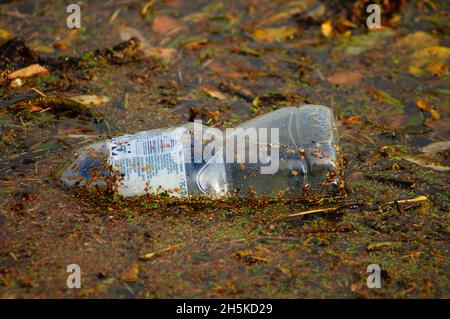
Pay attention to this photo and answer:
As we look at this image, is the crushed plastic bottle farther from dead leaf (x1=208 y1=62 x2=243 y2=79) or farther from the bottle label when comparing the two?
dead leaf (x1=208 y1=62 x2=243 y2=79)

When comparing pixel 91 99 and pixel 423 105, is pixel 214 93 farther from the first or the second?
pixel 423 105

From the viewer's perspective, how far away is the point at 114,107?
3.48m

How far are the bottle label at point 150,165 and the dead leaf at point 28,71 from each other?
1.21 metres

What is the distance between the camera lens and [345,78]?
3.94 metres

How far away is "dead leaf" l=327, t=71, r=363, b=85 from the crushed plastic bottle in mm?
911

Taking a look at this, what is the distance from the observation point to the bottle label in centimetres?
266

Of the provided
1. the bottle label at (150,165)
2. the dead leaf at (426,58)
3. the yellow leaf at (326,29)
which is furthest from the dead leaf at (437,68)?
the bottle label at (150,165)

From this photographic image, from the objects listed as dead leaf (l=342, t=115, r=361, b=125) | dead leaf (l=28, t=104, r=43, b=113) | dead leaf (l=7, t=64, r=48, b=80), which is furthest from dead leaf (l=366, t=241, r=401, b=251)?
dead leaf (l=7, t=64, r=48, b=80)

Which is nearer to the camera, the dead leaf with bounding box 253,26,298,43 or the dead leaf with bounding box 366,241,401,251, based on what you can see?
the dead leaf with bounding box 366,241,401,251

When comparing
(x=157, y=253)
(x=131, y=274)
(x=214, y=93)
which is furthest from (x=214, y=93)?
(x=131, y=274)

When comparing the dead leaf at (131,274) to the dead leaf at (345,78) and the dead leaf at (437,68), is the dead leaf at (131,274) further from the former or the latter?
the dead leaf at (437,68)

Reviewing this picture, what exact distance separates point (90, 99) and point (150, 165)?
3.33 ft
